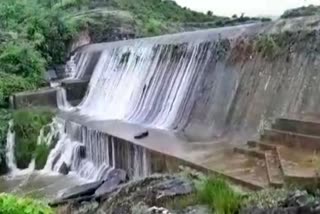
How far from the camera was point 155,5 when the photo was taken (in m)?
24.6

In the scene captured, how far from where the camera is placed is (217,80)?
31.9 ft

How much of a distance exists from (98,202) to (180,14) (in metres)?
18.6

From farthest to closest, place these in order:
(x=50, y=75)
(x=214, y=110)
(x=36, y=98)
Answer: (x=50, y=75) → (x=36, y=98) → (x=214, y=110)

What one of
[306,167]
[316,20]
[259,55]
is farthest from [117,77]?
[306,167]

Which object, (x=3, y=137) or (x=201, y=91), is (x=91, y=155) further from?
(x=3, y=137)

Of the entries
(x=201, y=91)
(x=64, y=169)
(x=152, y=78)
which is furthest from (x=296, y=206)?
(x=152, y=78)

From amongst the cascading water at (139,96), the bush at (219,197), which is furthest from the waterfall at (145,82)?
the bush at (219,197)

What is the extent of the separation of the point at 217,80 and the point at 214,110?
602mm

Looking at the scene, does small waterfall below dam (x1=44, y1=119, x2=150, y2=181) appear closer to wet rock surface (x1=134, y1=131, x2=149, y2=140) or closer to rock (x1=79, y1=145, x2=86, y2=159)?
rock (x1=79, y1=145, x2=86, y2=159)

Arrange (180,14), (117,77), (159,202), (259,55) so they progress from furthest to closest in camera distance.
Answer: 1. (180,14)
2. (117,77)
3. (259,55)
4. (159,202)

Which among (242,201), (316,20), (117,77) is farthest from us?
(117,77)

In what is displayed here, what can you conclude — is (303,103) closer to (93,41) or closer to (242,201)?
(242,201)

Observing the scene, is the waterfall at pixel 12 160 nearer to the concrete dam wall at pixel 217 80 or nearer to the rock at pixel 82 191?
the concrete dam wall at pixel 217 80

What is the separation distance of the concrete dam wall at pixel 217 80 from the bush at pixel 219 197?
2889 mm
